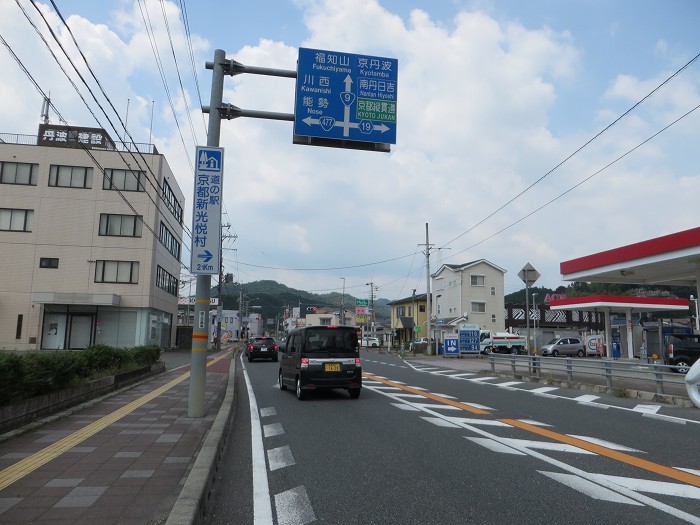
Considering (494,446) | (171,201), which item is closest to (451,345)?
(171,201)

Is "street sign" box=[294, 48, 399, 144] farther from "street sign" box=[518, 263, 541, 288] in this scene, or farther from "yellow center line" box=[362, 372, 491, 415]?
"street sign" box=[518, 263, 541, 288]

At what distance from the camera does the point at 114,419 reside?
816cm

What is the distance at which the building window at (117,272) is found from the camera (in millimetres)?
32906

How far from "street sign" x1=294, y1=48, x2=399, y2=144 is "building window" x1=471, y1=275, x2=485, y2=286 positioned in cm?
4495

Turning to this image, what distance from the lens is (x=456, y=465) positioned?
18.9 ft

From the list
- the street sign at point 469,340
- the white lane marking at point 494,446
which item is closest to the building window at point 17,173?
the street sign at point 469,340

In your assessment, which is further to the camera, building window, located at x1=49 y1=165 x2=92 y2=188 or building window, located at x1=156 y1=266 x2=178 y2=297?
building window, located at x1=156 y1=266 x2=178 y2=297

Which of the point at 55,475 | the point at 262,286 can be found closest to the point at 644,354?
the point at 55,475

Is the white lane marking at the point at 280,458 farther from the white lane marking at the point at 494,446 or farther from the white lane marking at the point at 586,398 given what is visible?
the white lane marking at the point at 586,398

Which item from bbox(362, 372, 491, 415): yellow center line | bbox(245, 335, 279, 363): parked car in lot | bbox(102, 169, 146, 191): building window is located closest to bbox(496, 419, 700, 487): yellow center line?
bbox(362, 372, 491, 415): yellow center line

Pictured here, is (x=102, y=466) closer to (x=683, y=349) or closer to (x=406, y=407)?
(x=406, y=407)

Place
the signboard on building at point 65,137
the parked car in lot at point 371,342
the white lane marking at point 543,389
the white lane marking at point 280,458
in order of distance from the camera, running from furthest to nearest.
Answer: the parked car in lot at point 371,342
the signboard on building at point 65,137
the white lane marking at point 543,389
the white lane marking at point 280,458

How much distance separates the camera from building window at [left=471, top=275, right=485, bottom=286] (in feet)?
Answer: 176

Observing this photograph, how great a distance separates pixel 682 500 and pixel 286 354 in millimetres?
10329
